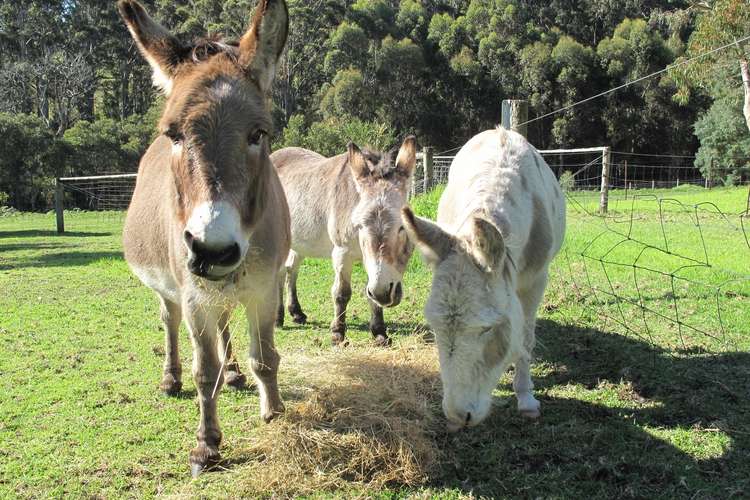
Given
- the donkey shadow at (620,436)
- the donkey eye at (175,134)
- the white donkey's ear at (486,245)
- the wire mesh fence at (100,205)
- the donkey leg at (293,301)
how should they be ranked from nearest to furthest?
the donkey eye at (175,134)
the white donkey's ear at (486,245)
the donkey shadow at (620,436)
the donkey leg at (293,301)
the wire mesh fence at (100,205)

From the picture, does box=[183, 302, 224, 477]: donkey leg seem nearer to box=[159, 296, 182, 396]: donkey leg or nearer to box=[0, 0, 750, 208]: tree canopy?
box=[159, 296, 182, 396]: donkey leg

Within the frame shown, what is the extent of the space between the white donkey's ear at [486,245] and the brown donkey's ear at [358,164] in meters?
2.85

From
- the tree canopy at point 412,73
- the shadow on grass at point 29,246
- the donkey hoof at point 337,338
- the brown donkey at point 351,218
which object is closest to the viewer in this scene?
the brown donkey at point 351,218

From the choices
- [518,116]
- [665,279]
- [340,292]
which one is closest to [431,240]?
[340,292]

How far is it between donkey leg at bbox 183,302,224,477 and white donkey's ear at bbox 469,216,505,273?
169 cm

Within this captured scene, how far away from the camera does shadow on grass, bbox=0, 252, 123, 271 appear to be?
11836mm

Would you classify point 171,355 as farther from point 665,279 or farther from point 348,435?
point 665,279

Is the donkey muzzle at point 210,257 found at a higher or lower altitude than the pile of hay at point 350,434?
higher

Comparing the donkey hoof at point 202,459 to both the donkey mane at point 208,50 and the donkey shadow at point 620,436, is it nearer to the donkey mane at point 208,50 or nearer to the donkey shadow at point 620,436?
the donkey shadow at point 620,436

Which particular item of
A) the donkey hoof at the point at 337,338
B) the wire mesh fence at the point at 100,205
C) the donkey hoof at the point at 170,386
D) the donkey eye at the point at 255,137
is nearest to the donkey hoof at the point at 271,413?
the donkey hoof at the point at 170,386

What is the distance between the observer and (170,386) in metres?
4.77

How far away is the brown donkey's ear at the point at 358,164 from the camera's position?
18.6ft

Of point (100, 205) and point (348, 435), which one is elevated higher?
point (100, 205)

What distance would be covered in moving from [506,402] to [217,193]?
2897mm
